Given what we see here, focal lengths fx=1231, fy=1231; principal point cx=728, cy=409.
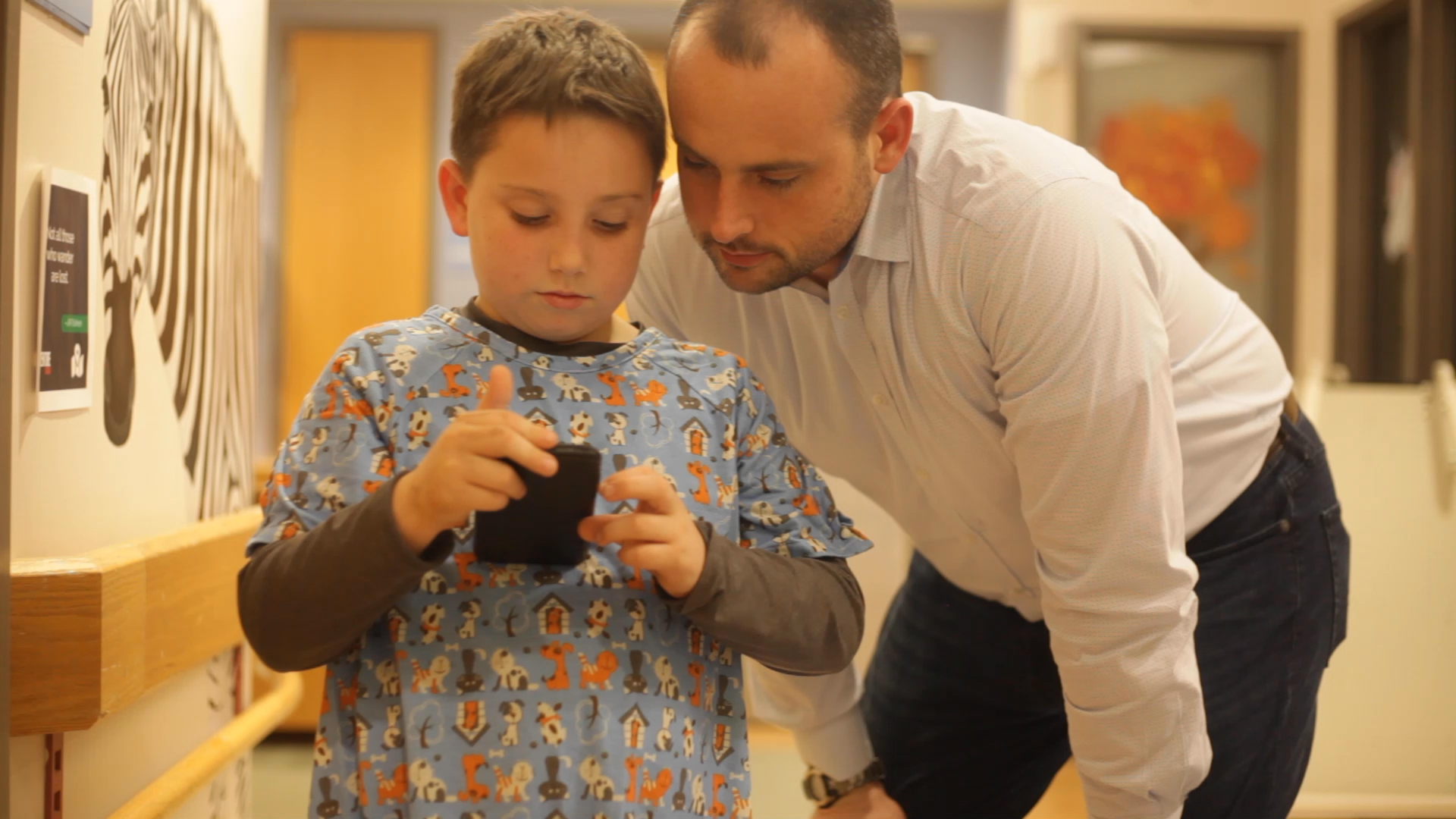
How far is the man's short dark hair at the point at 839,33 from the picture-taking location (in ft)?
4.32

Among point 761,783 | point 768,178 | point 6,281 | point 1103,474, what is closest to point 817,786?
point 1103,474

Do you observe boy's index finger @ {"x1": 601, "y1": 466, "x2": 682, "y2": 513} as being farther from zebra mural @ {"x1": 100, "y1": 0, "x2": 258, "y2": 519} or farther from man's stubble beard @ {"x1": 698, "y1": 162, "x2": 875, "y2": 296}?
zebra mural @ {"x1": 100, "y1": 0, "x2": 258, "y2": 519}

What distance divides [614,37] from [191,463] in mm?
911

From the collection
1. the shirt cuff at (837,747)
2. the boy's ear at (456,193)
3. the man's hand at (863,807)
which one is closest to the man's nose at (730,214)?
the boy's ear at (456,193)

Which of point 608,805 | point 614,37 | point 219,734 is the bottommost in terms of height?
point 219,734

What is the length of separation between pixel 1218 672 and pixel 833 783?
0.57 meters

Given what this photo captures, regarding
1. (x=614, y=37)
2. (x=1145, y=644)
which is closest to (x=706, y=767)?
(x=1145, y=644)

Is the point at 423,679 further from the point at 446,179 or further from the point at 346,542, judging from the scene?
the point at 446,179

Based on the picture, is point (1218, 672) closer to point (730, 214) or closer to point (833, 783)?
point (833, 783)

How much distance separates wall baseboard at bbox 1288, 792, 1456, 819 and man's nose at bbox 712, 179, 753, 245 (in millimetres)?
1432

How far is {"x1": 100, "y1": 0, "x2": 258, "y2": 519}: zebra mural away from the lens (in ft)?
4.59

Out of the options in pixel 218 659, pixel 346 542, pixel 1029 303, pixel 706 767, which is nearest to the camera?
pixel 346 542

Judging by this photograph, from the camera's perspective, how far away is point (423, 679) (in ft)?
3.47

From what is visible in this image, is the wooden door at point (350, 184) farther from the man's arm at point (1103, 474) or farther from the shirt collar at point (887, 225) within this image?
the man's arm at point (1103, 474)
